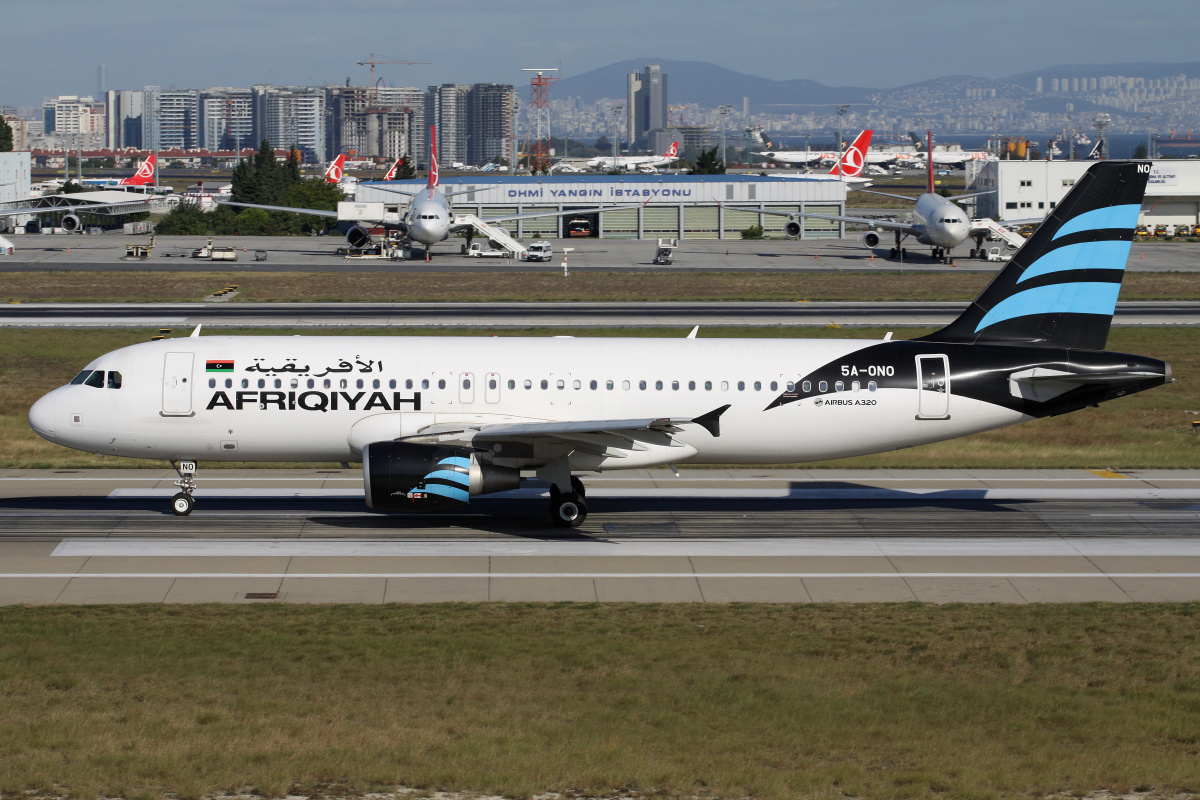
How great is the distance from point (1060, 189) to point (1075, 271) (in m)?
110

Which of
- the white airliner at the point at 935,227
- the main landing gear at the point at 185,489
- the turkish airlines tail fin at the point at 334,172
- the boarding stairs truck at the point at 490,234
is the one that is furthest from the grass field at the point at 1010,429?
the turkish airlines tail fin at the point at 334,172

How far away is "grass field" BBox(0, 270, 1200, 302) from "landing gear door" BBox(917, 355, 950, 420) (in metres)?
49.5

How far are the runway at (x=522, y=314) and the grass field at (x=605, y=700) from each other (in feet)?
137

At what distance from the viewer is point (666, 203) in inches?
5340

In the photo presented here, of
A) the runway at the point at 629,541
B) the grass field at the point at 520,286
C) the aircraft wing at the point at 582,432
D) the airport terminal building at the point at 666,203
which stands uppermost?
the airport terminal building at the point at 666,203

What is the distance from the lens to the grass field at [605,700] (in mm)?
14789

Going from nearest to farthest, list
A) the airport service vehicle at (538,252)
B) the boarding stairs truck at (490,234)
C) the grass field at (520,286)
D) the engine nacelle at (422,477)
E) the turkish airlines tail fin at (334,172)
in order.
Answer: the engine nacelle at (422,477)
the grass field at (520,286)
the airport service vehicle at (538,252)
the boarding stairs truck at (490,234)
the turkish airlines tail fin at (334,172)

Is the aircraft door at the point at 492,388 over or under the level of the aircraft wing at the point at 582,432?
over

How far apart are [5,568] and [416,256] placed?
3388 inches

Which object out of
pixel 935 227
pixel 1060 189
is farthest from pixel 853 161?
pixel 935 227

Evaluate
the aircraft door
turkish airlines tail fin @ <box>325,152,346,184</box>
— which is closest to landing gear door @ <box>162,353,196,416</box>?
the aircraft door

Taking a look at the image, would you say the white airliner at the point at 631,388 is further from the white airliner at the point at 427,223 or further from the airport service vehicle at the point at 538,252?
the white airliner at the point at 427,223

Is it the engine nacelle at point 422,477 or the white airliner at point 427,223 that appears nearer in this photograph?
the engine nacelle at point 422,477

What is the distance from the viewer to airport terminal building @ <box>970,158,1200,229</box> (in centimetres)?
13288
